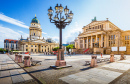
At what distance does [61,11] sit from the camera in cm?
829

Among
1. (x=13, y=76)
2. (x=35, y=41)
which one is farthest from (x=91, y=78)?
(x=35, y=41)

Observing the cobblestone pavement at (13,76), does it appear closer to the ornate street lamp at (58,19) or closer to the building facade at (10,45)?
the ornate street lamp at (58,19)

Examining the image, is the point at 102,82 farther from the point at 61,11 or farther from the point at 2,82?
the point at 61,11

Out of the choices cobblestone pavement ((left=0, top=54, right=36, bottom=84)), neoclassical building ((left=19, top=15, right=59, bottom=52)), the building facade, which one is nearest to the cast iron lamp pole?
cobblestone pavement ((left=0, top=54, right=36, bottom=84))

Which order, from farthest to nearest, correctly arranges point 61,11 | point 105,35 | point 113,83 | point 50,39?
point 50,39
point 105,35
point 61,11
point 113,83

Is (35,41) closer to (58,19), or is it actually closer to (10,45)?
(10,45)

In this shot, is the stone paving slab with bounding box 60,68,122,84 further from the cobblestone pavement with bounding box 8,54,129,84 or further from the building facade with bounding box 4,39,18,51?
the building facade with bounding box 4,39,18,51

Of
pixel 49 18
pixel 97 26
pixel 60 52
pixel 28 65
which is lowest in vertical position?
pixel 28 65

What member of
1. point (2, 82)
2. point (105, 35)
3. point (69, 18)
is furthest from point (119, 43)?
point (2, 82)

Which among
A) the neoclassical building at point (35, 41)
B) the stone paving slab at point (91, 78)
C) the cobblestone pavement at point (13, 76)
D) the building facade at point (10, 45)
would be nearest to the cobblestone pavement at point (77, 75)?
the stone paving slab at point (91, 78)

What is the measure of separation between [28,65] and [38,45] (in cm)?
8676

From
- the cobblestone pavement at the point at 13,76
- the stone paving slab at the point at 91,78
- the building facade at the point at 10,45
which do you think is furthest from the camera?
the building facade at the point at 10,45

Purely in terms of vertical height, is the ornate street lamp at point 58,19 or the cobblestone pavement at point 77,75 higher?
the ornate street lamp at point 58,19

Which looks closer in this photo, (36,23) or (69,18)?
(69,18)
